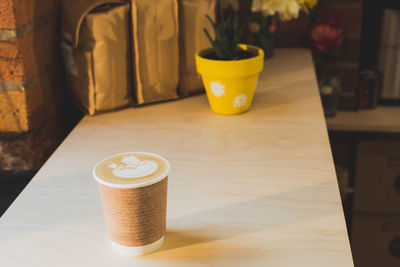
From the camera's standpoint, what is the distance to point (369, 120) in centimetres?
158

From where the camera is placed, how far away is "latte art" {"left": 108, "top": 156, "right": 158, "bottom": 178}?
566 mm

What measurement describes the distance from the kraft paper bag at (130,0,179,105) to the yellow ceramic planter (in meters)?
0.08

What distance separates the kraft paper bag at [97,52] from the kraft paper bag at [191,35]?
13 cm

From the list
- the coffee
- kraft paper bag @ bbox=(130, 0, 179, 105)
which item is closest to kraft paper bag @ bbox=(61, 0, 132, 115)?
kraft paper bag @ bbox=(130, 0, 179, 105)

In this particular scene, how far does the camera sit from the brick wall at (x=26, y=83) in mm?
870

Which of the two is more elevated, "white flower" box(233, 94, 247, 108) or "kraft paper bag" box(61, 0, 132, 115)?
"kraft paper bag" box(61, 0, 132, 115)

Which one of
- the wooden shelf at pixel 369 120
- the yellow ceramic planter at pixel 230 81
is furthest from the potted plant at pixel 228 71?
the wooden shelf at pixel 369 120

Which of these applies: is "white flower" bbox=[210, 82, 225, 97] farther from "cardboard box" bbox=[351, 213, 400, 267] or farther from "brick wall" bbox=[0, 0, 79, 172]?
"cardboard box" bbox=[351, 213, 400, 267]

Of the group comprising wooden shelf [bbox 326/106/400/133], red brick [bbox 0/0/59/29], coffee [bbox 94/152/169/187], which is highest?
red brick [bbox 0/0/59/29]

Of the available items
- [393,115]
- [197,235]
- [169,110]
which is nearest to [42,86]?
[169,110]

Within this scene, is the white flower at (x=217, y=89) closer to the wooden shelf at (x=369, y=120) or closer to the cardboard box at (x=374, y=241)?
the wooden shelf at (x=369, y=120)

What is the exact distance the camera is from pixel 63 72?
115 cm

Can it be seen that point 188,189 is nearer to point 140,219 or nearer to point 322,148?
point 140,219

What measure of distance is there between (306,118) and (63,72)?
605 mm
